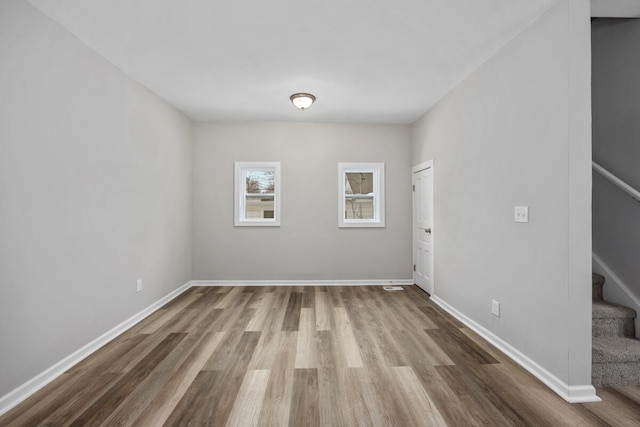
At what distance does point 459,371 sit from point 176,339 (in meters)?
2.53

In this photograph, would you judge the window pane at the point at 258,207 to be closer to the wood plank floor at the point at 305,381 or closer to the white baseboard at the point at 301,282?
the white baseboard at the point at 301,282

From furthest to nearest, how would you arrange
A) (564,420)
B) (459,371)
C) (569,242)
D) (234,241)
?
(234,241), (459,371), (569,242), (564,420)

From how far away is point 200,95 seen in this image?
3.99m

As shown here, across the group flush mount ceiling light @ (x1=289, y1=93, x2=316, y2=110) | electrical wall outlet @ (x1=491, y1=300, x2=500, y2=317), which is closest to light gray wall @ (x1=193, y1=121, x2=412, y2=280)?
flush mount ceiling light @ (x1=289, y1=93, x2=316, y2=110)

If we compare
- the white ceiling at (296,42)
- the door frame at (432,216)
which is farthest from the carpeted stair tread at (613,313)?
the white ceiling at (296,42)

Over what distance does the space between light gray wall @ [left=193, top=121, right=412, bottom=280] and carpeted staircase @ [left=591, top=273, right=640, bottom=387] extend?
2.87m

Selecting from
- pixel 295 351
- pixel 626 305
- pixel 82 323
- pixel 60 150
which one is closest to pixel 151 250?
pixel 82 323

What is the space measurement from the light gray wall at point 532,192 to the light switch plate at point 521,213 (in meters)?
0.04

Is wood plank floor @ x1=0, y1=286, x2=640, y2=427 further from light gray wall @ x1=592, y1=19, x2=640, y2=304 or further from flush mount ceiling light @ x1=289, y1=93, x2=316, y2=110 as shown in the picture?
flush mount ceiling light @ x1=289, y1=93, x2=316, y2=110

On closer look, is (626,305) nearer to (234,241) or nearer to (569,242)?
(569,242)

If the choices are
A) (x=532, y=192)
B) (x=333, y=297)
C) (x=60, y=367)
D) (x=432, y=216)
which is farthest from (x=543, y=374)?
(x=60, y=367)

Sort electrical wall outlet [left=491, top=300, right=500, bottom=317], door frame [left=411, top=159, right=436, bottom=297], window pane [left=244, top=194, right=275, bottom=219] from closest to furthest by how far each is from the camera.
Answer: electrical wall outlet [left=491, top=300, right=500, bottom=317] → door frame [left=411, top=159, right=436, bottom=297] → window pane [left=244, top=194, right=275, bottom=219]

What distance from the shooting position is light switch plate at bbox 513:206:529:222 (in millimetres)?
2463

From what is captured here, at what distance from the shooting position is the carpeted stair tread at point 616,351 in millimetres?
2184
